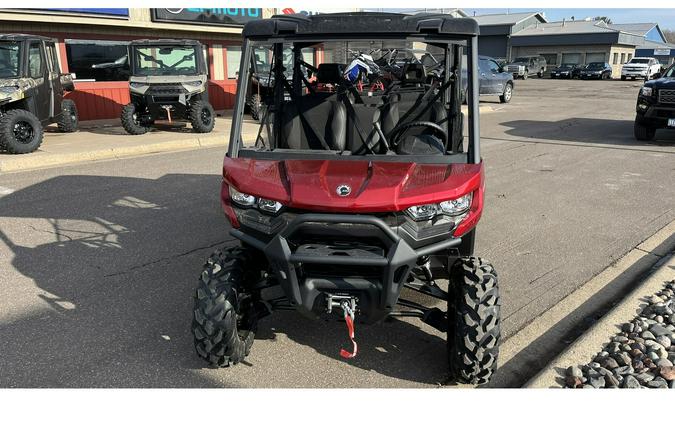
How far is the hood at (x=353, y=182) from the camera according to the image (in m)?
2.79

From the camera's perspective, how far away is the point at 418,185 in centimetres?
292

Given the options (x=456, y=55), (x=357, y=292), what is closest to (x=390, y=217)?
(x=357, y=292)

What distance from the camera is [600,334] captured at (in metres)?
3.53

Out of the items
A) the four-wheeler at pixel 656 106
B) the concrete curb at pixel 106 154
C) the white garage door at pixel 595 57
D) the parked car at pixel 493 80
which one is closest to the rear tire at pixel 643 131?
the four-wheeler at pixel 656 106

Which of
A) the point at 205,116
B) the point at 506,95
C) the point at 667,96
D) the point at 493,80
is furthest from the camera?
the point at 506,95

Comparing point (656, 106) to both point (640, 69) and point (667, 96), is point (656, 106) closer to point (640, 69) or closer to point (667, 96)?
point (667, 96)

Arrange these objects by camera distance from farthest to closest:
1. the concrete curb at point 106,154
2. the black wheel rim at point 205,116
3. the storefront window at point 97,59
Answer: the storefront window at point 97,59
the black wheel rim at point 205,116
the concrete curb at point 106,154

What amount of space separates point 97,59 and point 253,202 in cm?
1368

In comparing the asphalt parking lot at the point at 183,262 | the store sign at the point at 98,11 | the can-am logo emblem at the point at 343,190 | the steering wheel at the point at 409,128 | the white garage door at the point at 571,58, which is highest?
the store sign at the point at 98,11

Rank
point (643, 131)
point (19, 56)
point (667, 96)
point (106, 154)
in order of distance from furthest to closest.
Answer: point (643, 131) → point (667, 96) → point (106, 154) → point (19, 56)

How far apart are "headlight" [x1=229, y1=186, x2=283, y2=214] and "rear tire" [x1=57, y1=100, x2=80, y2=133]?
10727 mm

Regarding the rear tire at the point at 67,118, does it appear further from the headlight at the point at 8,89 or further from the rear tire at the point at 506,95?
the rear tire at the point at 506,95

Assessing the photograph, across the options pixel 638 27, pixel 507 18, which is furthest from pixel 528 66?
pixel 638 27

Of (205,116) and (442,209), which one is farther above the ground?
(442,209)
